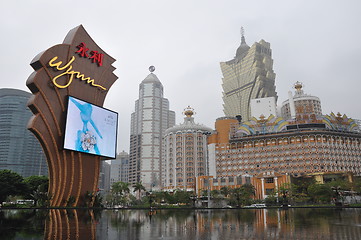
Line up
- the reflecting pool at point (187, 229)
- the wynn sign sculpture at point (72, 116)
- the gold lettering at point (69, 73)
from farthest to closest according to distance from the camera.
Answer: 1. the gold lettering at point (69, 73)
2. the wynn sign sculpture at point (72, 116)
3. the reflecting pool at point (187, 229)

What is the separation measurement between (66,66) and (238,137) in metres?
78.1

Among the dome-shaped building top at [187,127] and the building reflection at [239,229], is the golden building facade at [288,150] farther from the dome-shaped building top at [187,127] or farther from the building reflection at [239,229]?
the building reflection at [239,229]

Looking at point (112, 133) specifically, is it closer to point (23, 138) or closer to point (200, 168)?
point (200, 168)

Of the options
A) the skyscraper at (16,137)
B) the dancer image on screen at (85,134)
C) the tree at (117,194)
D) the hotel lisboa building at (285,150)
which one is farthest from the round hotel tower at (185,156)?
the skyscraper at (16,137)

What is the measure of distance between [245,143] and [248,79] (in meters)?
79.4

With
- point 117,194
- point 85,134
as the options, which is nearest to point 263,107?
point 117,194

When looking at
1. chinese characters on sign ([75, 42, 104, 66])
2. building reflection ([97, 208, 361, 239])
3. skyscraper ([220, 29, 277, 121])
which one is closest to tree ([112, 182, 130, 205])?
chinese characters on sign ([75, 42, 104, 66])

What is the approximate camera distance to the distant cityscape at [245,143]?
102m

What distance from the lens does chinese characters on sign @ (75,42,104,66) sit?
54.2 m

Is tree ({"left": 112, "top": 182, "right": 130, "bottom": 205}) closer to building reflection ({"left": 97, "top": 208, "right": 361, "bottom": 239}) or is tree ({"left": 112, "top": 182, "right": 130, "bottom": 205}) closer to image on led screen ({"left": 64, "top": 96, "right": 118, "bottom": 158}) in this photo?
image on led screen ({"left": 64, "top": 96, "right": 118, "bottom": 158})

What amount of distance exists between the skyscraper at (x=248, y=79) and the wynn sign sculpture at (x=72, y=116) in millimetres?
133845

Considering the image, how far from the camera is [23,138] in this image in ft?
549

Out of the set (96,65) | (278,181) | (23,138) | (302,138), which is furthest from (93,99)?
(23,138)

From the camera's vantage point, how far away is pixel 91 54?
56.8 m
